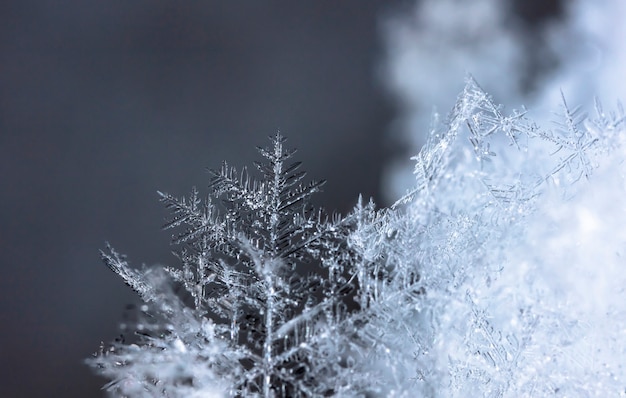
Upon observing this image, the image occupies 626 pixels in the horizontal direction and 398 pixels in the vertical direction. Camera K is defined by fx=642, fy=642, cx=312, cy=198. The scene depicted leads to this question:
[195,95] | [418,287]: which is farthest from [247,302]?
[195,95]

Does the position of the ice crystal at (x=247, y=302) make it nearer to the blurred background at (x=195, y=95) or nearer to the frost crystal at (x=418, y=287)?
the frost crystal at (x=418, y=287)

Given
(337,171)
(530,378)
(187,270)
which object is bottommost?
(530,378)

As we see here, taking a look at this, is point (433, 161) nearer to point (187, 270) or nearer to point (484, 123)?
point (484, 123)

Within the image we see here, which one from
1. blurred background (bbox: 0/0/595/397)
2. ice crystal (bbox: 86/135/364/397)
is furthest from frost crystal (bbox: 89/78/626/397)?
blurred background (bbox: 0/0/595/397)

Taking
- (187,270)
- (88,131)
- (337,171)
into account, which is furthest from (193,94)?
(187,270)

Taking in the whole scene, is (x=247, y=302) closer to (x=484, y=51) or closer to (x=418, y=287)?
(x=418, y=287)
